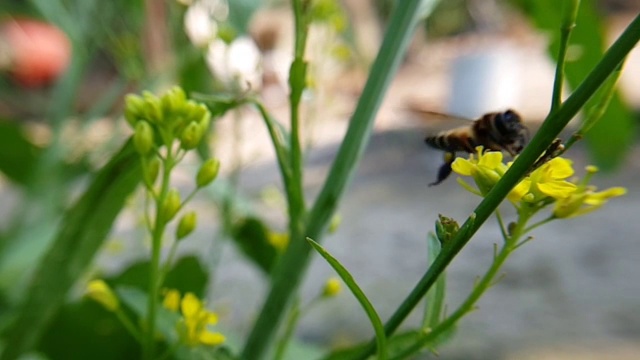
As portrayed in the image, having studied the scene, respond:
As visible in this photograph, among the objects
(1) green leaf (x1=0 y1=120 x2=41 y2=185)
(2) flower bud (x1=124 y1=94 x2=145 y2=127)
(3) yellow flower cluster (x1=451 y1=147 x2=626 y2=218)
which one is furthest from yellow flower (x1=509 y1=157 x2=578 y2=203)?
(1) green leaf (x1=0 y1=120 x2=41 y2=185)

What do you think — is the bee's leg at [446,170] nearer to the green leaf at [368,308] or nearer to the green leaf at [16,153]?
the green leaf at [368,308]

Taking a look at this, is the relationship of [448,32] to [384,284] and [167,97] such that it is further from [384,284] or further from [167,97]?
[167,97]

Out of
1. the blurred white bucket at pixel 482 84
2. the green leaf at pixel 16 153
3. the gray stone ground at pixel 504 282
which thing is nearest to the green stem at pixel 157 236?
the green leaf at pixel 16 153

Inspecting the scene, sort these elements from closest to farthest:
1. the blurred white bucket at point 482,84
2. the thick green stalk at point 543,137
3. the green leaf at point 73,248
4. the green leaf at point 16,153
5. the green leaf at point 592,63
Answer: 1. the thick green stalk at point 543,137
2. the green leaf at point 73,248
3. the green leaf at point 592,63
4. the green leaf at point 16,153
5. the blurred white bucket at point 482,84

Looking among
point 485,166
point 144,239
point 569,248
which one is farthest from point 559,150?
point 569,248

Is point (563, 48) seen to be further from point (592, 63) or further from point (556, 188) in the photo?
Result: point (592, 63)

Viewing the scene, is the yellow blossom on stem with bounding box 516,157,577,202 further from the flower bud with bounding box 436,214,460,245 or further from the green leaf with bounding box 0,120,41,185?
the green leaf with bounding box 0,120,41,185

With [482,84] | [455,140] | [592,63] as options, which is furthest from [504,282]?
[482,84]
